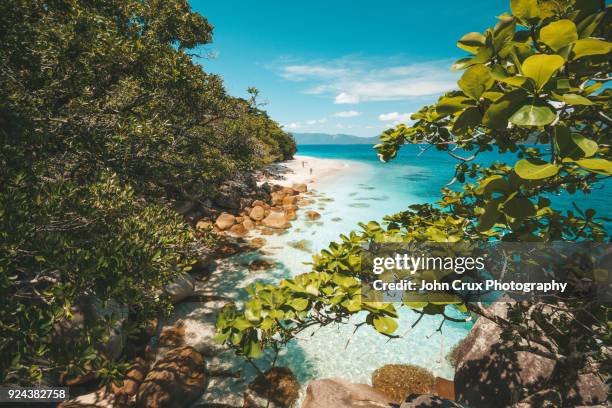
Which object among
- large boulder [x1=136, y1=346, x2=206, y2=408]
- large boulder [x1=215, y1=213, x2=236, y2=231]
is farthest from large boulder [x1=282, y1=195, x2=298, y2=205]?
large boulder [x1=136, y1=346, x2=206, y2=408]

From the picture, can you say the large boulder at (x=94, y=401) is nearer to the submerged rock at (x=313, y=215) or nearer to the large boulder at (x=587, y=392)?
the large boulder at (x=587, y=392)

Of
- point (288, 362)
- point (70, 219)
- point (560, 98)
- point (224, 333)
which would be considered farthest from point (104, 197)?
point (288, 362)

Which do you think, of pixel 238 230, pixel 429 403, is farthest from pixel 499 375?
pixel 238 230

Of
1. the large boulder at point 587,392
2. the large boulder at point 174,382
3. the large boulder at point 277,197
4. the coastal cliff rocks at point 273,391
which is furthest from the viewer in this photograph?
Result: the large boulder at point 277,197

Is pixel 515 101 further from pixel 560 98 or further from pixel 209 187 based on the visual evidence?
pixel 209 187

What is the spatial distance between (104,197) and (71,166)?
209 centimetres

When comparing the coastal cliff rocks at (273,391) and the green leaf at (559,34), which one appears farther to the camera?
the coastal cliff rocks at (273,391)

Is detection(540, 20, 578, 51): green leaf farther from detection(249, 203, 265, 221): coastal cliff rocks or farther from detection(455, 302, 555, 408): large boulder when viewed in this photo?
detection(249, 203, 265, 221): coastal cliff rocks

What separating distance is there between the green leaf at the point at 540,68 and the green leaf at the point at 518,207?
52 centimetres

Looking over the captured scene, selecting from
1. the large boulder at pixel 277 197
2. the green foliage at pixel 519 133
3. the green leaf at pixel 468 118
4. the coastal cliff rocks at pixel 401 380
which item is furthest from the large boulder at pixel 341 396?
the large boulder at pixel 277 197

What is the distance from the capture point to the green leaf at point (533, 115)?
3.79 feet

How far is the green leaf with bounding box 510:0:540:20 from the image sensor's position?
4.85 ft

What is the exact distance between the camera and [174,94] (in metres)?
8.20

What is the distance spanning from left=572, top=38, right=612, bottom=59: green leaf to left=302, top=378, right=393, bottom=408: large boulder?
6808mm
